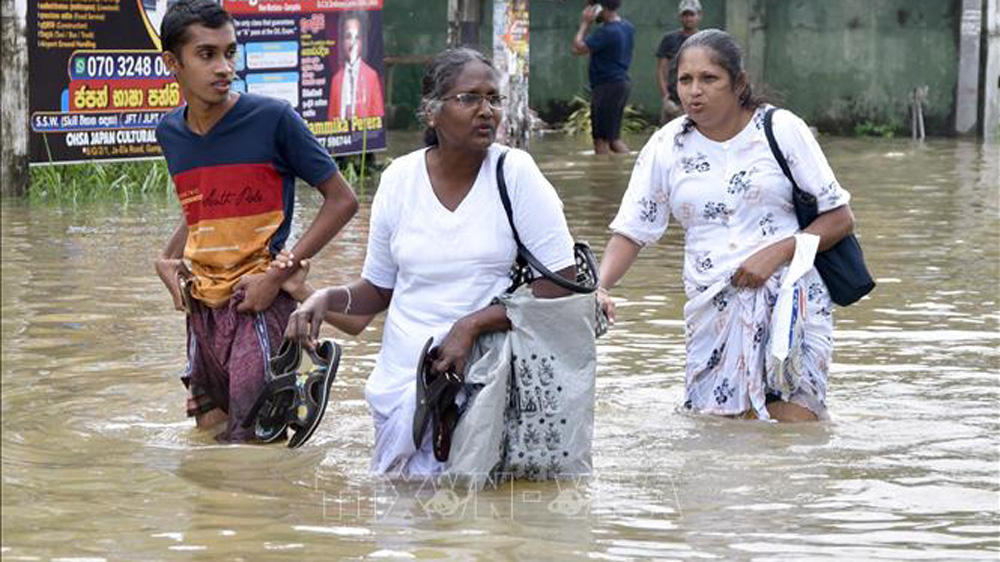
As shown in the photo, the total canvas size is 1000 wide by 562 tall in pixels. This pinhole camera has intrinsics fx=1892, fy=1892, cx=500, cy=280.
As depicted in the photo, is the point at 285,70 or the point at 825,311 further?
the point at 285,70

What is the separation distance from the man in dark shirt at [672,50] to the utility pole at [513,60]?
1561 millimetres

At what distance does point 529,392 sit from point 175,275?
1.39m

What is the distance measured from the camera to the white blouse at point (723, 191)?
6430 mm

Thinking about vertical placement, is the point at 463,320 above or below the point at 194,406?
above

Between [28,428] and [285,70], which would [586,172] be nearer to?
[285,70]

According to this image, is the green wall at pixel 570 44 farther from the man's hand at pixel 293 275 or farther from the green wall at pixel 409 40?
the man's hand at pixel 293 275

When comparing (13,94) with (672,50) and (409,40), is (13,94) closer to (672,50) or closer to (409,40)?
(672,50)

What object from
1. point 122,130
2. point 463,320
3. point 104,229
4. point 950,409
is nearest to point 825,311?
point 950,409

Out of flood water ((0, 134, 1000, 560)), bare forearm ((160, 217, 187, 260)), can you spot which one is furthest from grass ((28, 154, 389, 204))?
bare forearm ((160, 217, 187, 260))

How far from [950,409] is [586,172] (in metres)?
10.5

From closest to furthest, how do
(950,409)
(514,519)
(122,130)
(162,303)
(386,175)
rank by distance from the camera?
(514,519), (386,175), (950,409), (162,303), (122,130)

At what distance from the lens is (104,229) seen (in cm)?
1180

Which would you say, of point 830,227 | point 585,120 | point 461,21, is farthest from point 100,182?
point 585,120

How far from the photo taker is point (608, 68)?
62.6 feet
